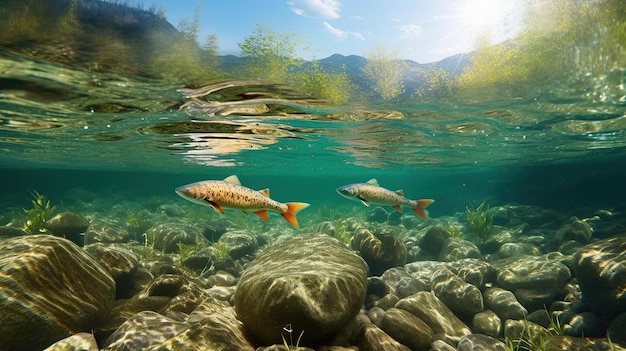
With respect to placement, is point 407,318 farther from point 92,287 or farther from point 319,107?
point 319,107

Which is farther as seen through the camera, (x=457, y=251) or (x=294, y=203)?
(x=457, y=251)

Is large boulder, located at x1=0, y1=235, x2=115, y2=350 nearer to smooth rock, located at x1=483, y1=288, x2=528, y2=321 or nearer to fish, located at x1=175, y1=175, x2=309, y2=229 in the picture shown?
fish, located at x1=175, y1=175, x2=309, y2=229

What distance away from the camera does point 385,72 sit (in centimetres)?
1091

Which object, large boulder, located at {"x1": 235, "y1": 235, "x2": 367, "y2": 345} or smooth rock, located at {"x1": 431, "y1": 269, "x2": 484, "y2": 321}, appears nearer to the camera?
large boulder, located at {"x1": 235, "y1": 235, "x2": 367, "y2": 345}

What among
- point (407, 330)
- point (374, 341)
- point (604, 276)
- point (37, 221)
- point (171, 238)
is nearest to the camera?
point (374, 341)

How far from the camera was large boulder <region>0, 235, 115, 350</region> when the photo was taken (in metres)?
4.81

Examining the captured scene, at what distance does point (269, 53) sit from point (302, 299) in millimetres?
6932

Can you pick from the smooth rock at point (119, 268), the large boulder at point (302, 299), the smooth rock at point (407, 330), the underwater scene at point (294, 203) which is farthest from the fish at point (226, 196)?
the smooth rock at point (119, 268)

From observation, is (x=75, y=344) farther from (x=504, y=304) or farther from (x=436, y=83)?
(x=436, y=83)

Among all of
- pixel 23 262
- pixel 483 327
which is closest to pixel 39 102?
pixel 23 262

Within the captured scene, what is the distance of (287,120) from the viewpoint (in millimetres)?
15359

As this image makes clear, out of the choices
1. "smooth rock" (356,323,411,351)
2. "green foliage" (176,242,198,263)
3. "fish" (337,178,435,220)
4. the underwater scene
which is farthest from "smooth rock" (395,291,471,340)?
"green foliage" (176,242,198,263)

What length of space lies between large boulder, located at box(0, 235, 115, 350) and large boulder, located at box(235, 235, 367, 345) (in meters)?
2.73

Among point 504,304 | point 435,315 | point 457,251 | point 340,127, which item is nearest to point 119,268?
point 435,315
